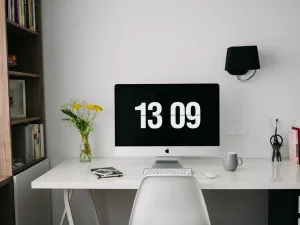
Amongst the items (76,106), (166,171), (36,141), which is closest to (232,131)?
(166,171)

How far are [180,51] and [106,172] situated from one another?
1100mm

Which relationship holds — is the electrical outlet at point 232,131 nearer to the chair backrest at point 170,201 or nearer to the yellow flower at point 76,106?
the chair backrest at point 170,201

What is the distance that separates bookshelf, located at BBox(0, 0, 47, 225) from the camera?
1.83 meters

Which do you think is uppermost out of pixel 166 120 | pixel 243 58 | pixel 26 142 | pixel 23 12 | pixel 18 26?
pixel 23 12

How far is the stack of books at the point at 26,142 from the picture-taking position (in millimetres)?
2107

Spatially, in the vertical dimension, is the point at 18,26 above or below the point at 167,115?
above

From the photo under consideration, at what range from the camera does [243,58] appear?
2.21 m

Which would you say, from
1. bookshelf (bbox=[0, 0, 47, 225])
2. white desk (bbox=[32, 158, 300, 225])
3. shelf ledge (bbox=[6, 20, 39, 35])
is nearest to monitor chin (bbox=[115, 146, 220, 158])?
white desk (bbox=[32, 158, 300, 225])

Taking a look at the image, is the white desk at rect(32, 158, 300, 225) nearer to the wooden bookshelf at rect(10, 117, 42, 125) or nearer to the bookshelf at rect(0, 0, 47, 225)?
the bookshelf at rect(0, 0, 47, 225)

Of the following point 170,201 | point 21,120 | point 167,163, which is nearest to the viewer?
point 170,201

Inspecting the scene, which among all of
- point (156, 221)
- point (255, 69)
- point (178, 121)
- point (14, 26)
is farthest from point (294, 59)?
point (14, 26)

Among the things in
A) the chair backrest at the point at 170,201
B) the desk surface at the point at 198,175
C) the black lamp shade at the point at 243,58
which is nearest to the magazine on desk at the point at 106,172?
the desk surface at the point at 198,175

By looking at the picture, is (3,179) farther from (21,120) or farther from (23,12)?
(23,12)

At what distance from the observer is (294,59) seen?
234 cm
